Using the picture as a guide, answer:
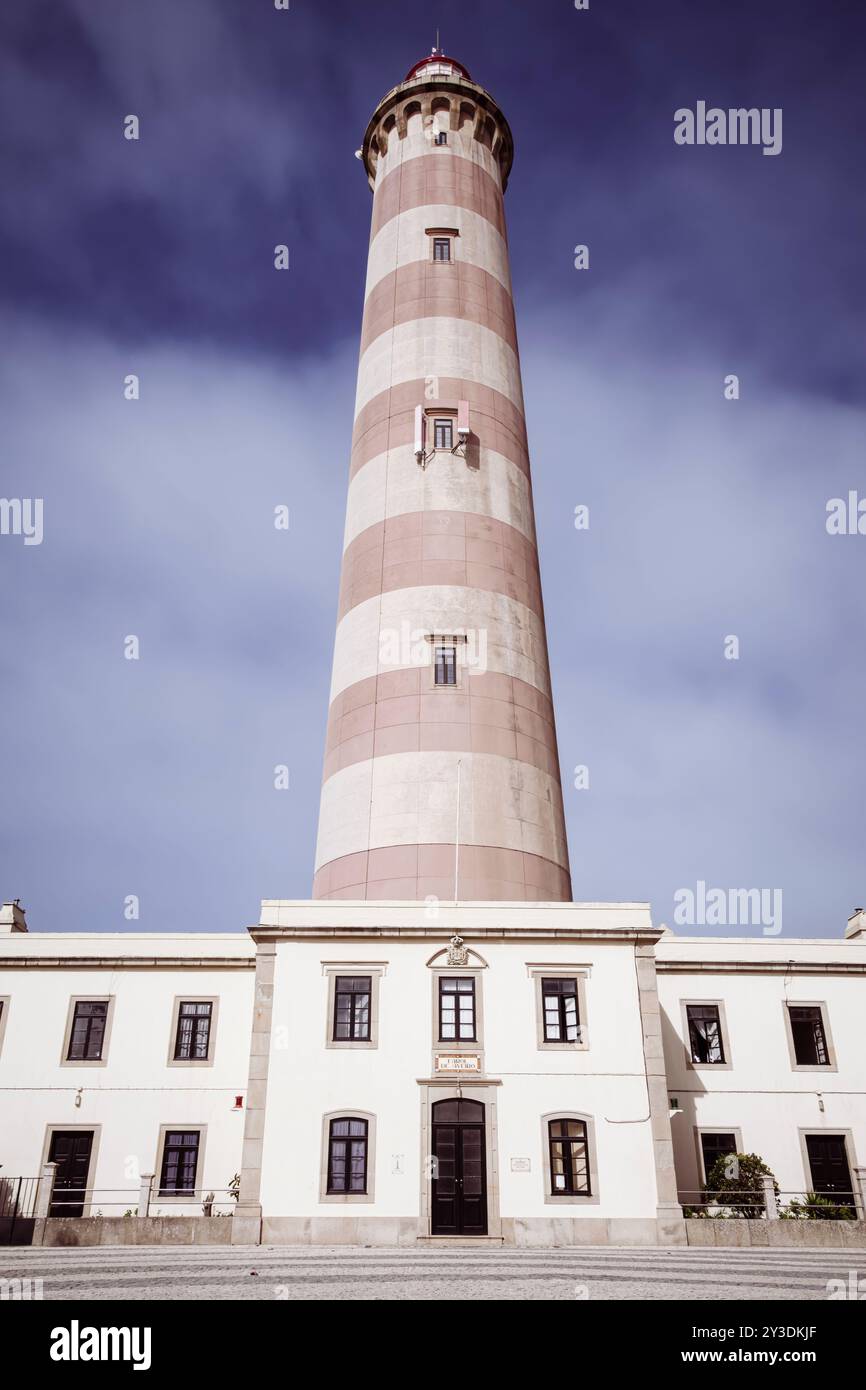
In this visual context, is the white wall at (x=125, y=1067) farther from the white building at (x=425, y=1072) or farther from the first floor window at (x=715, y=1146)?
the first floor window at (x=715, y=1146)

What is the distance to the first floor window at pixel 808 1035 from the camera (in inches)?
1014

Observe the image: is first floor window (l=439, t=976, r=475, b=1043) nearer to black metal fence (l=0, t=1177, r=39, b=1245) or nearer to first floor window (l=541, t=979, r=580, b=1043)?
first floor window (l=541, t=979, r=580, b=1043)

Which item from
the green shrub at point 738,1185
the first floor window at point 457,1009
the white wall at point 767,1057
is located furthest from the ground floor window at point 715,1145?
the first floor window at point 457,1009

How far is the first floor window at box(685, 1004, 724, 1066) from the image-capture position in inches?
1015

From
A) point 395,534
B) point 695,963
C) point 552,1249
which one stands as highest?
point 395,534

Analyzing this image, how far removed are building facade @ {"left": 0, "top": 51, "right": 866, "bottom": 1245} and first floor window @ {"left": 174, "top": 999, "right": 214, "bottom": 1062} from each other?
0.06 meters

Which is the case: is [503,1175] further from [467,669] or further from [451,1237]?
[467,669]

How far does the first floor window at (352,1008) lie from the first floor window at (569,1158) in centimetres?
435

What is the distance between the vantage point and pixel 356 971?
21766 millimetres

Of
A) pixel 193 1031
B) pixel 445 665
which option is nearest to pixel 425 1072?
pixel 193 1031

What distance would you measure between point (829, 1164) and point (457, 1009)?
35.6 ft

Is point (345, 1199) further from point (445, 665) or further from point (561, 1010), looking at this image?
point (445, 665)
